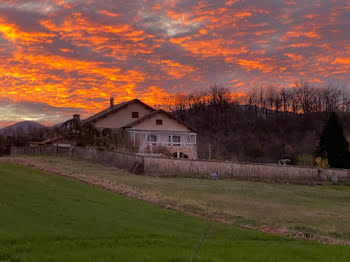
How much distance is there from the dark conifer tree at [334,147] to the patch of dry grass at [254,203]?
688 inches

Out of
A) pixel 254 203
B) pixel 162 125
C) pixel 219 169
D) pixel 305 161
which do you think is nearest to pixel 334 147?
pixel 305 161

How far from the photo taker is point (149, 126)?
193 feet

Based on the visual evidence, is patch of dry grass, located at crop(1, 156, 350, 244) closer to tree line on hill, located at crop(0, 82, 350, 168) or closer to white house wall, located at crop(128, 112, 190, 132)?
white house wall, located at crop(128, 112, 190, 132)

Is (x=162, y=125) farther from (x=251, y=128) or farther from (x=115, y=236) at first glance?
(x=251, y=128)

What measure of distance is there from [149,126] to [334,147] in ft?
84.1

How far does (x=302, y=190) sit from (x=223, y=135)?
218 ft

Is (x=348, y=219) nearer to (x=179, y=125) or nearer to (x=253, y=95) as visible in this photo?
(x=179, y=125)

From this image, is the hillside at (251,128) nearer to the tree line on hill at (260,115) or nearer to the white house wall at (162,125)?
the tree line on hill at (260,115)

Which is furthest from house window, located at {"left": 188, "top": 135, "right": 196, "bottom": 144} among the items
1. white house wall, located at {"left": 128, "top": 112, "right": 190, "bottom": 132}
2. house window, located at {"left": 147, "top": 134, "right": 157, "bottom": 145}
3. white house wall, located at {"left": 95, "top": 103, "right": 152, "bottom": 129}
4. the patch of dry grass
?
the patch of dry grass

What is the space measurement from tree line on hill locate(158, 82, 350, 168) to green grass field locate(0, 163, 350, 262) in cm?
7345

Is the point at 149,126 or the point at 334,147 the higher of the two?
the point at 149,126

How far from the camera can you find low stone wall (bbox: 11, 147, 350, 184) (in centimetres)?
3616

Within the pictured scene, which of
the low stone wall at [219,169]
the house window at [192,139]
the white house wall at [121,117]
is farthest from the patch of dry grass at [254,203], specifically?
the white house wall at [121,117]

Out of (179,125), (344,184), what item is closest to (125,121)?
(179,125)
